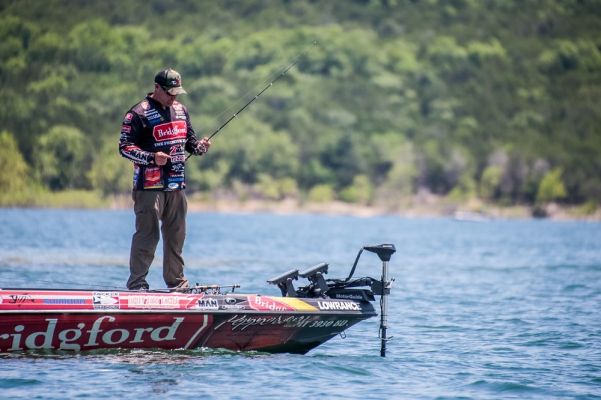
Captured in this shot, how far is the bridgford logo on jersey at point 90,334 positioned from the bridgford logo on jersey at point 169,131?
212 cm

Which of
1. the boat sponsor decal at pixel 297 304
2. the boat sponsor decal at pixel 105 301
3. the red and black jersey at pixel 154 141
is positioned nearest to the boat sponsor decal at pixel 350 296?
the boat sponsor decal at pixel 297 304

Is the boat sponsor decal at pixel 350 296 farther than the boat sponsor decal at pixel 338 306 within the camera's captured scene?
Yes

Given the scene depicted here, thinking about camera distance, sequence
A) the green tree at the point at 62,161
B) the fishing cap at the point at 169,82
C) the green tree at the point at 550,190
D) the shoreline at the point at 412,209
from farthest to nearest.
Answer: the green tree at the point at 550,190 < the shoreline at the point at 412,209 < the green tree at the point at 62,161 < the fishing cap at the point at 169,82

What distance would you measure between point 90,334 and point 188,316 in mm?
1090

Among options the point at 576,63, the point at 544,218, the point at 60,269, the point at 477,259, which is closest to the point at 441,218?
the point at 544,218

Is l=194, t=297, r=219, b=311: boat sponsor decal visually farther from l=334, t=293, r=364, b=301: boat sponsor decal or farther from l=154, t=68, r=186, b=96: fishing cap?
l=154, t=68, r=186, b=96: fishing cap

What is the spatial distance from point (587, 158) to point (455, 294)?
134 m

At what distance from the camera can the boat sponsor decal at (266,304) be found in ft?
46.0

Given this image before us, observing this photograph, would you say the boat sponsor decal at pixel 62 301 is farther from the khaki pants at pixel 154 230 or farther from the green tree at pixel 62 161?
the green tree at pixel 62 161

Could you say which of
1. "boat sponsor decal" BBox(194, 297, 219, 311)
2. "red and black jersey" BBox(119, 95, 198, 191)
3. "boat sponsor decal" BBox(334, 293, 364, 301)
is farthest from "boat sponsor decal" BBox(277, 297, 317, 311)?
"red and black jersey" BBox(119, 95, 198, 191)

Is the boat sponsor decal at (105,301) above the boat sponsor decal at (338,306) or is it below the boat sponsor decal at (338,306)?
above

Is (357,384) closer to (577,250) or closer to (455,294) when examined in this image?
(455,294)

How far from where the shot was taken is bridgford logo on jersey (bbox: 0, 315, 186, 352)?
520 inches

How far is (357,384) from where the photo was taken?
13539 millimetres
